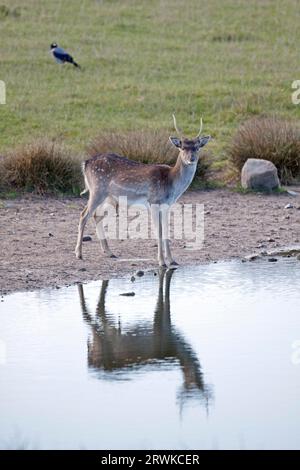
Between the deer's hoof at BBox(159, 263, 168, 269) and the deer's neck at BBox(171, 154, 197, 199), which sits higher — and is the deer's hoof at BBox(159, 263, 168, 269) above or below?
below

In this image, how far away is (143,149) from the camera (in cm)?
1513

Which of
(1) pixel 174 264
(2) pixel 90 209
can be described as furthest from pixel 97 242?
(1) pixel 174 264

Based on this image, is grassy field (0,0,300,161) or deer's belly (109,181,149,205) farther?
grassy field (0,0,300,161)

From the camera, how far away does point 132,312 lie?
31.9ft

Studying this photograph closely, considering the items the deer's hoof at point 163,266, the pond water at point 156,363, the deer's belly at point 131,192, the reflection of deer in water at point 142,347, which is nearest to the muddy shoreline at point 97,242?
the deer's hoof at point 163,266

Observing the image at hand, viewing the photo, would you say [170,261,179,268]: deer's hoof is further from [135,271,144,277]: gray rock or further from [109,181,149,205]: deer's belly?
[109,181,149,205]: deer's belly

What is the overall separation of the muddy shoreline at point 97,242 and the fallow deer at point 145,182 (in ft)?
1.07

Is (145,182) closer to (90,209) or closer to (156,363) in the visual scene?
(90,209)

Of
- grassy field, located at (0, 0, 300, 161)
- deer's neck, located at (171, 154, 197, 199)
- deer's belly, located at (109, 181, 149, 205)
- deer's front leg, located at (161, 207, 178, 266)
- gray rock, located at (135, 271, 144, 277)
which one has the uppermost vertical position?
deer's neck, located at (171, 154, 197, 199)

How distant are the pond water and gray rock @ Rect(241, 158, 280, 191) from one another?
381cm

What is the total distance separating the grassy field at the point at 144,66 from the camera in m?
18.5

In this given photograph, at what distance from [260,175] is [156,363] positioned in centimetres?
683

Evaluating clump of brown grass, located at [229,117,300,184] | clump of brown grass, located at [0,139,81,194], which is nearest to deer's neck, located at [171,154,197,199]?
clump of brown grass, located at [0,139,81,194]

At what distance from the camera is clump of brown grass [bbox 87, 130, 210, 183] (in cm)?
1509
